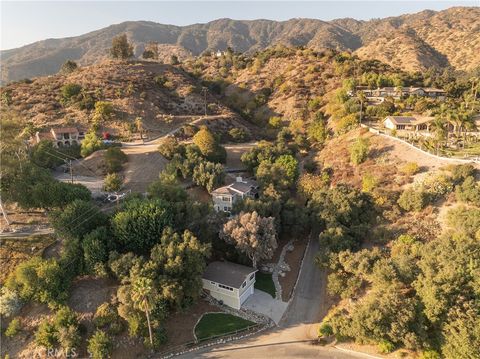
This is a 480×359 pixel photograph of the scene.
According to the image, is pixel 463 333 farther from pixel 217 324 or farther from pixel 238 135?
pixel 238 135

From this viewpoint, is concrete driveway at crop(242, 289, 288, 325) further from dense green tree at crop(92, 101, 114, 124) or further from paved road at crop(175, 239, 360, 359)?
dense green tree at crop(92, 101, 114, 124)

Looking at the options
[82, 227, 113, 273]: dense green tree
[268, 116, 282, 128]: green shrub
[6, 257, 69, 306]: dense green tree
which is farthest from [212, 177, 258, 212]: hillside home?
[268, 116, 282, 128]: green shrub

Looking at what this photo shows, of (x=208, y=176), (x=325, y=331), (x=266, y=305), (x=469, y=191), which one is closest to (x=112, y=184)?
(x=208, y=176)

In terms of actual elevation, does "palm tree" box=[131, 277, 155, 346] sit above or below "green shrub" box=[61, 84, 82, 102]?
below

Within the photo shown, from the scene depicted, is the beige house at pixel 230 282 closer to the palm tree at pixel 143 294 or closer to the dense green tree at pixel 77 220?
the palm tree at pixel 143 294

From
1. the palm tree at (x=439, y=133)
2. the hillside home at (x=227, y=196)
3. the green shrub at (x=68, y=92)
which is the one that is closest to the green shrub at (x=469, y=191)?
the palm tree at (x=439, y=133)

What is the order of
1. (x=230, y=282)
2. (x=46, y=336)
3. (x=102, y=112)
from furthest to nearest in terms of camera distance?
(x=102, y=112)
(x=230, y=282)
(x=46, y=336)
